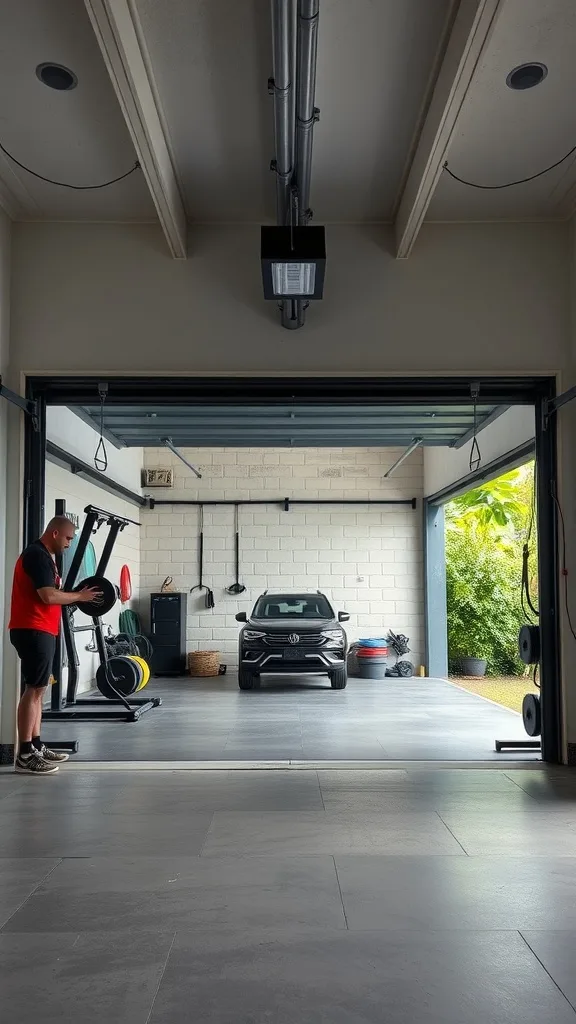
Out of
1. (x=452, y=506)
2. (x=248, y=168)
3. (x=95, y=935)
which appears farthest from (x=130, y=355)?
(x=452, y=506)

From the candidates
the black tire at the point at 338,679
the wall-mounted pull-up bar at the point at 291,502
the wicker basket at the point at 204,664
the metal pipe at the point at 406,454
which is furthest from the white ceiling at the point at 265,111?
the wicker basket at the point at 204,664

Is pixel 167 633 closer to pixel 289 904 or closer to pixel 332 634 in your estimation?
pixel 332 634

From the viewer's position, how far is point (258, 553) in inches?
535

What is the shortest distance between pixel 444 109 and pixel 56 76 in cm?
197

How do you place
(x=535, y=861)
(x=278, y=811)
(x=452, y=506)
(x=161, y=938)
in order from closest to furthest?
(x=161, y=938) → (x=535, y=861) → (x=278, y=811) → (x=452, y=506)

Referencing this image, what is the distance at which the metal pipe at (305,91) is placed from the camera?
3.44 metres

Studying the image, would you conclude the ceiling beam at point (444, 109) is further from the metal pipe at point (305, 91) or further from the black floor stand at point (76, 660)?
the black floor stand at point (76, 660)

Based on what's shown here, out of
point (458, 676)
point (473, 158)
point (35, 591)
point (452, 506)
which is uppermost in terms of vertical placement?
point (473, 158)

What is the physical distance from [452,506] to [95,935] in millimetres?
13651

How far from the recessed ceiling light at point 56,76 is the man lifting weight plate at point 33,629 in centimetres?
244

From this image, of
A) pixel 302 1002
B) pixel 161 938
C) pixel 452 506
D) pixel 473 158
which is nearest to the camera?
pixel 302 1002

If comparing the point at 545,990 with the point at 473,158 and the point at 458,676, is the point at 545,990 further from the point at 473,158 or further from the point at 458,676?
the point at 458,676

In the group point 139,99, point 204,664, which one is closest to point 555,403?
point 139,99

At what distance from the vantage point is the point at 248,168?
17.1 ft
